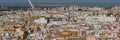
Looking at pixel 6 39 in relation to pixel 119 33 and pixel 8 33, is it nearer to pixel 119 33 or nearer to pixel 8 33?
pixel 8 33

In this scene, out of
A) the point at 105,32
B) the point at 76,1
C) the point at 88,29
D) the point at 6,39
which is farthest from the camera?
the point at 76,1

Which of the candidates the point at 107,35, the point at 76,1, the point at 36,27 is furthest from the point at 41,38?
the point at 76,1

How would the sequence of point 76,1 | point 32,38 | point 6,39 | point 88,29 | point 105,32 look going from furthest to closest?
point 76,1
point 88,29
point 105,32
point 32,38
point 6,39

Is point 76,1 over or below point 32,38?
below

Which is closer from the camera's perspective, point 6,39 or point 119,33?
point 6,39

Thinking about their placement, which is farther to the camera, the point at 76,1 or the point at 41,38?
the point at 76,1

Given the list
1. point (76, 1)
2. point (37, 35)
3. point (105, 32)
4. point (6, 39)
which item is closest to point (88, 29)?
point (105, 32)

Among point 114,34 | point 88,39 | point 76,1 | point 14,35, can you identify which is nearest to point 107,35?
point 114,34

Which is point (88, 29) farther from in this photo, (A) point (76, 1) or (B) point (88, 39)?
(A) point (76, 1)

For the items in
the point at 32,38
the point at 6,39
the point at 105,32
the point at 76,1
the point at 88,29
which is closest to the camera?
the point at 6,39
